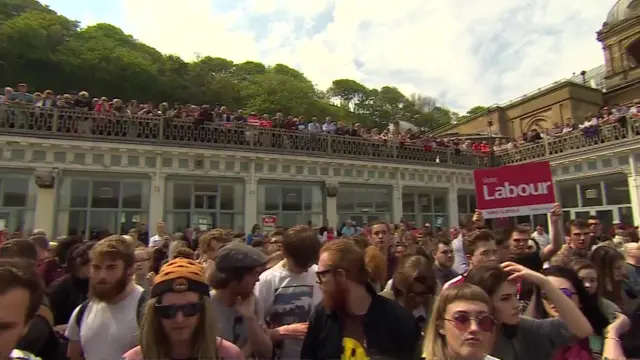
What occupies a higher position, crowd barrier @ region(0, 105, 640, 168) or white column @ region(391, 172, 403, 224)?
crowd barrier @ region(0, 105, 640, 168)

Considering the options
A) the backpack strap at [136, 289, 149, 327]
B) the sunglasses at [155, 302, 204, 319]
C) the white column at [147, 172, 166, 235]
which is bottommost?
the backpack strap at [136, 289, 149, 327]

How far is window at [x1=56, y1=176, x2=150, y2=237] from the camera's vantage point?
13.4 m

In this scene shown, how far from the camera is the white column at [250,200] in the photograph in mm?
15461

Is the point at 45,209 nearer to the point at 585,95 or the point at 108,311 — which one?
the point at 108,311

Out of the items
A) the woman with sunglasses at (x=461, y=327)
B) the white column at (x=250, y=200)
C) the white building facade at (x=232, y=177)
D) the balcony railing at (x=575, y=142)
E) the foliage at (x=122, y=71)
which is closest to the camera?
the woman with sunglasses at (x=461, y=327)

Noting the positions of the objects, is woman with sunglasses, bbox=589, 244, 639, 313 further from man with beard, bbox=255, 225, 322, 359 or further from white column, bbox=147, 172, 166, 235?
white column, bbox=147, 172, 166, 235

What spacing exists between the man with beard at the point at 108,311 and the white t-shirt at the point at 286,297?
965 millimetres

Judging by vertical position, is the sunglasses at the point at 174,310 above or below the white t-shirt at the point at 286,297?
above

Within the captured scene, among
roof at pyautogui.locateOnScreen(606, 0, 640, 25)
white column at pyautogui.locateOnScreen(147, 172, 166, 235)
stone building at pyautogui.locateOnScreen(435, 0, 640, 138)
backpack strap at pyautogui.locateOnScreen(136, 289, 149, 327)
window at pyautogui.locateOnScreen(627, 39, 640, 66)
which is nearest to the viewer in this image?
backpack strap at pyautogui.locateOnScreen(136, 289, 149, 327)

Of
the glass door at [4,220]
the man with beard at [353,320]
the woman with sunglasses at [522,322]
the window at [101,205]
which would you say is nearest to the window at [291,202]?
the window at [101,205]

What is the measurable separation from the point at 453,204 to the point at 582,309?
56.1ft

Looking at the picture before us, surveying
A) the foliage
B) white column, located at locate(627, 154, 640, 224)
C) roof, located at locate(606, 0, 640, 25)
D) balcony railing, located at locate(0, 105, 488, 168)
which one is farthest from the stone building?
the foliage

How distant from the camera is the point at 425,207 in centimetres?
1947

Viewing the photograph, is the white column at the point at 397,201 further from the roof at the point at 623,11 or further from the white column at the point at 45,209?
the roof at the point at 623,11
